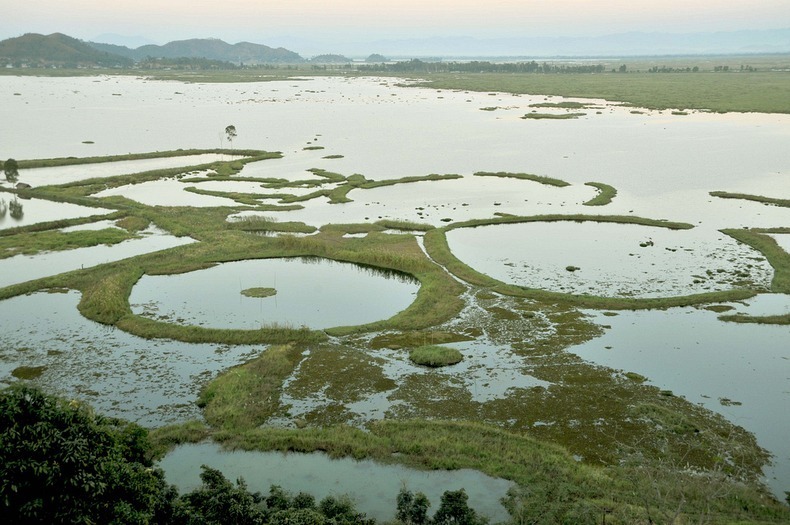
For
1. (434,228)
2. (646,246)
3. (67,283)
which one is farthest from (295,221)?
(646,246)

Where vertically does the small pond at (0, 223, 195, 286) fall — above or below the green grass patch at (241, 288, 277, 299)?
above

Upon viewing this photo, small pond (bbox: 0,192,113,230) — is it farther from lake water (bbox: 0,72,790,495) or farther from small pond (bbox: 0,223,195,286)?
small pond (bbox: 0,223,195,286)

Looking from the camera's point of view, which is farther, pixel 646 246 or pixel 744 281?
pixel 646 246

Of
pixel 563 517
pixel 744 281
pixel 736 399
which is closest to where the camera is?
pixel 563 517

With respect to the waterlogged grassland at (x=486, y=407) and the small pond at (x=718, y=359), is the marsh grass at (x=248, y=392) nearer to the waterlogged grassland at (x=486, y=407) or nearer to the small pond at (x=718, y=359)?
the waterlogged grassland at (x=486, y=407)

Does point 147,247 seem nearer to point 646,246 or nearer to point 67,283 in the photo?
point 67,283

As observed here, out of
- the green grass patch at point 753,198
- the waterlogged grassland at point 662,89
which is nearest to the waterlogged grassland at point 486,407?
the green grass patch at point 753,198

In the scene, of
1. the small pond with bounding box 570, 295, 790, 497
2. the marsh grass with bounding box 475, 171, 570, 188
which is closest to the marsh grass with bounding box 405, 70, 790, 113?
the marsh grass with bounding box 475, 171, 570, 188
